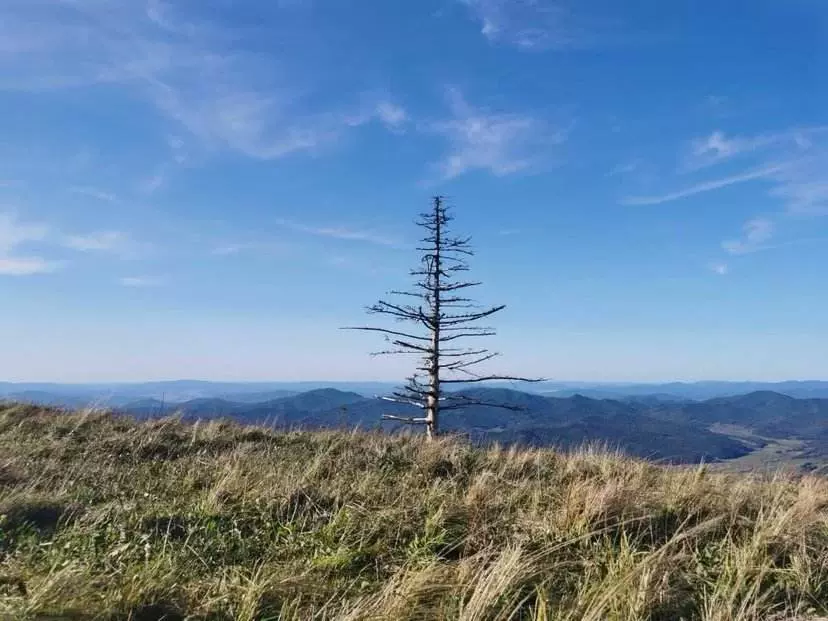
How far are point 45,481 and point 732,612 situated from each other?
6299 mm

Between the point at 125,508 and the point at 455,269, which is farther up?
the point at 455,269

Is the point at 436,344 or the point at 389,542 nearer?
the point at 389,542

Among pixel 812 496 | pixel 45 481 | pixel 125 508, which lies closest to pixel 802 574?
pixel 812 496

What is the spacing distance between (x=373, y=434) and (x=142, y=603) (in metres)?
8.08

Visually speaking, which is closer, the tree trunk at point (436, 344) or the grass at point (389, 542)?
the grass at point (389, 542)

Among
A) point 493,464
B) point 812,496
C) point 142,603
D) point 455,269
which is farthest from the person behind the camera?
point 455,269

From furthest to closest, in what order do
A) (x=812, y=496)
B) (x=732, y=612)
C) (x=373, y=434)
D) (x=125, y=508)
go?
(x=373, y=434)
(x=812, y=496)
(x=125, y=508)
(x=732, y=612)

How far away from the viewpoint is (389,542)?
4379 mm

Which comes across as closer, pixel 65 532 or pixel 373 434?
pixel 65 532

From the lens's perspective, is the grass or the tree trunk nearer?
the grass

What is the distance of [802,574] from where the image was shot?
3.85 m

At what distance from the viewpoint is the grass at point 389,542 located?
3.08 meters

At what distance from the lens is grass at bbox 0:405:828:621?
3076mm

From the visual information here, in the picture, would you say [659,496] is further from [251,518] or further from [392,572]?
[251,518]
